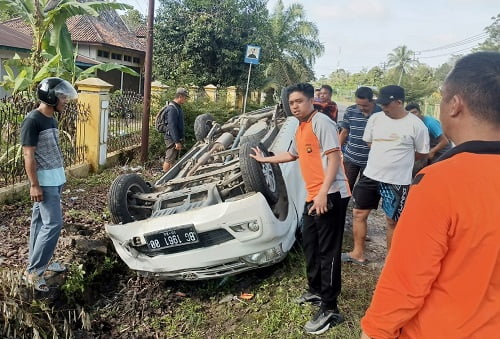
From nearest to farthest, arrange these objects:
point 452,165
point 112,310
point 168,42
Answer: point 452,165
point 112,310
point 168,42

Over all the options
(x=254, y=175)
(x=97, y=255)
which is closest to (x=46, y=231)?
(x=97, y=255)

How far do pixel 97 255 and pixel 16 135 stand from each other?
250 cm

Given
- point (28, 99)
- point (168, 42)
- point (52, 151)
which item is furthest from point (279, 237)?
point (168, 42)

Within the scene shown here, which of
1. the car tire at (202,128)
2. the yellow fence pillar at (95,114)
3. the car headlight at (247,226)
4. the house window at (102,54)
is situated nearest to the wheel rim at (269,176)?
the car headlight at (247,226)

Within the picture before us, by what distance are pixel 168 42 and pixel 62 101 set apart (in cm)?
1522

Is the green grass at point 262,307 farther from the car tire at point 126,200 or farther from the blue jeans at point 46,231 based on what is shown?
the blue jeans at point 46,231

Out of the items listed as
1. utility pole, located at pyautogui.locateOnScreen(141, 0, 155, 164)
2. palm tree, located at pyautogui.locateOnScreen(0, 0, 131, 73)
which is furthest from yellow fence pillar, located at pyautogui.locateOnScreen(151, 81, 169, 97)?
palm tree, located at pyautogui.locateOnScreen(0, 0, 131, 73)

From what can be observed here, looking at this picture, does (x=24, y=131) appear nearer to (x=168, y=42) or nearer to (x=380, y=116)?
(x=380, y=116)

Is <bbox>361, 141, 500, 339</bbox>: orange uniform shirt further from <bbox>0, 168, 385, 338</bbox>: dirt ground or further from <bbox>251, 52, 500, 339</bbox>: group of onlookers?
<bbox>0, 168, 385, 338</bbox>: dirt ground

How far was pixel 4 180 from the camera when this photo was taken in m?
5.54

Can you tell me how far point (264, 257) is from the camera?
140 inches

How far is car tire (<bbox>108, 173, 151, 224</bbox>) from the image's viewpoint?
398 cm

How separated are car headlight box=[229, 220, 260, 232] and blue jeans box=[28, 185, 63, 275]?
1489mm

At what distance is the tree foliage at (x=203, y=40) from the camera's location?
56.1 feet
